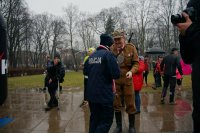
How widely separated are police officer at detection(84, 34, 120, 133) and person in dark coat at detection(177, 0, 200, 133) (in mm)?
1930

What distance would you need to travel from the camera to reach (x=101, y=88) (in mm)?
4348

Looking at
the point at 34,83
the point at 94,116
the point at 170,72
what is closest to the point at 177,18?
the point at 94,116

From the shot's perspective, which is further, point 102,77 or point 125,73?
point 125,73

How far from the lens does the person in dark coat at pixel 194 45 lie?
2.44 meters

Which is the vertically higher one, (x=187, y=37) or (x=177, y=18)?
(x=177, y=18)

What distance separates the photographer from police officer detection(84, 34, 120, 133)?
435 cm

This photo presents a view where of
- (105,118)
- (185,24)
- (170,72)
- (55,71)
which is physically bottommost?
(105,118)

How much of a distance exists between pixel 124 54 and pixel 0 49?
2320mm

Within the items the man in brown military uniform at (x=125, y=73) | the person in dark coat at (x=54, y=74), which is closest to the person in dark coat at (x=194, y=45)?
the man in brown military uniform at (x=125, y=73)

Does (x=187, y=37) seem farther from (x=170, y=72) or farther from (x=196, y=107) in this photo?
(x=170, y=72)

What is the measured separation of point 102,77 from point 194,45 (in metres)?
2.09

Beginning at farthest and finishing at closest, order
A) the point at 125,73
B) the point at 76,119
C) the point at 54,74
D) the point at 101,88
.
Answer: the point at 54,74, the point at 76,119, the point at 125,73, the point at 101,88

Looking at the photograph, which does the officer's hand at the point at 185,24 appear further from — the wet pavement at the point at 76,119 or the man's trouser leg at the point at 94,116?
the wet pavement at the point at 76,119

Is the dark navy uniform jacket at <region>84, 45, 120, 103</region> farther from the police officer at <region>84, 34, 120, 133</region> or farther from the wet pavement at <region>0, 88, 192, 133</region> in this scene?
the wet pavement at <region>0, 88, 192, 133</region>
